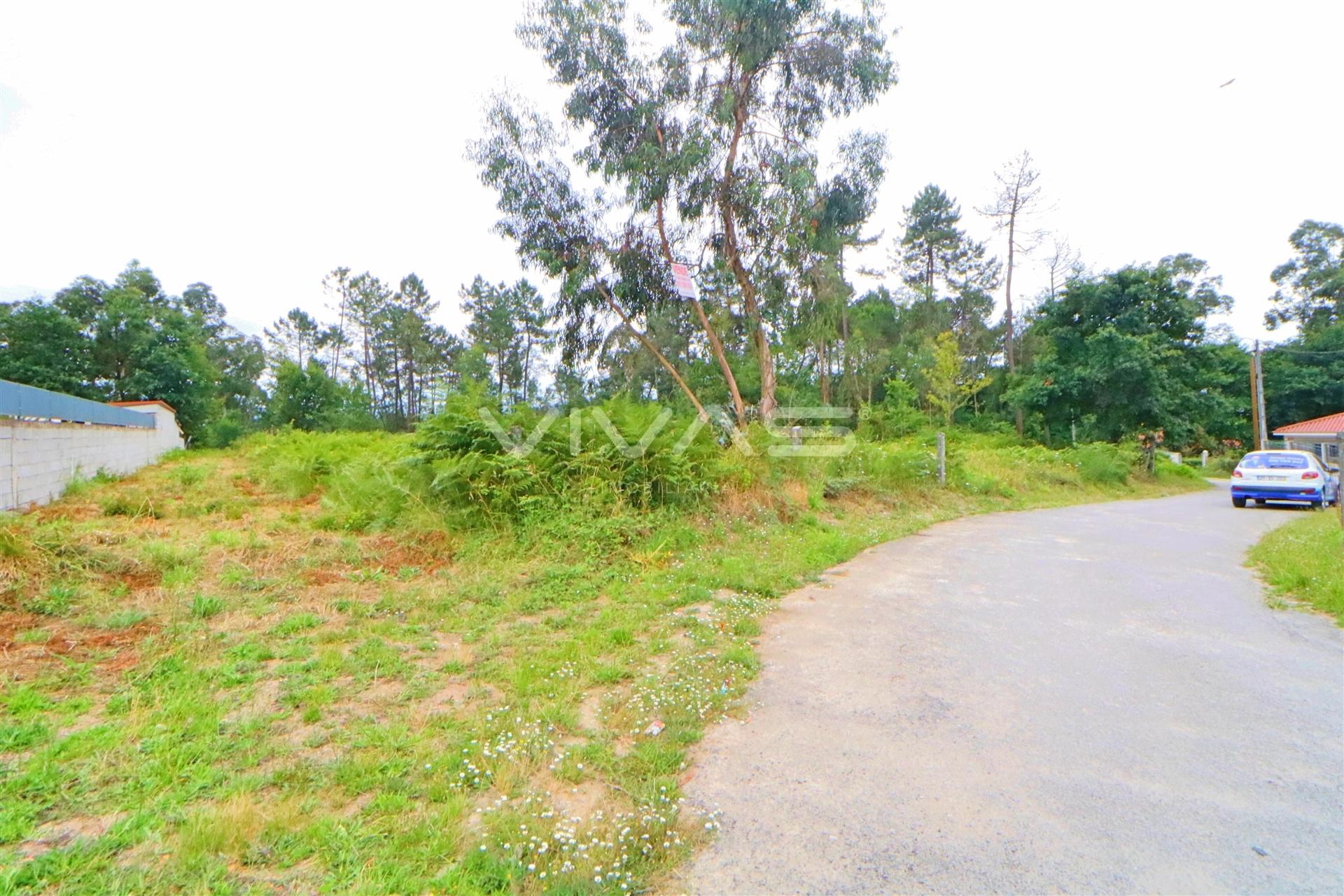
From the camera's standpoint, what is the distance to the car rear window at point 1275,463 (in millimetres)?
13203

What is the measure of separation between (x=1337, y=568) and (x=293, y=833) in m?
8.24

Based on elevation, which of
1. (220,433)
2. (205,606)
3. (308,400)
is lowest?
(205,606)

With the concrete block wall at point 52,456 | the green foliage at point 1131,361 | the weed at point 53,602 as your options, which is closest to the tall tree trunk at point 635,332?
the concrete block wall at point 52,456

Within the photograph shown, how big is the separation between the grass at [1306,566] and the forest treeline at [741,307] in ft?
26.6

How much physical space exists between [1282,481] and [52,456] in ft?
71.5

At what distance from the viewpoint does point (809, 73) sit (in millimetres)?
13859

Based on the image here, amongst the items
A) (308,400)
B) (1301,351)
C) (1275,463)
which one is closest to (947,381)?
(1275,463)

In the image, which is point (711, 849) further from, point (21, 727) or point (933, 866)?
point (21, 727)

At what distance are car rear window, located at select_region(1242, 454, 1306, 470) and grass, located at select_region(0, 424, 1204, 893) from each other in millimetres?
10994

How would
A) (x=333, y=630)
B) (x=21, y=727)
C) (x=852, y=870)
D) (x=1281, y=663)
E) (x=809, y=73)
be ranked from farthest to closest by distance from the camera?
(x=809, y=73) < (x=333, y=630) < (x=1281, y=663) < (x=21, y=727) < (x=852, y=870)

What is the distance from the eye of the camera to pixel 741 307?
15.9 metres

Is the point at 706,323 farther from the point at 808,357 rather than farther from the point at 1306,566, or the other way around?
the point at 808,357

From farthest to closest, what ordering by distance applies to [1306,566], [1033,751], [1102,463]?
[1102,463] < [1306,566] < [1033,751]

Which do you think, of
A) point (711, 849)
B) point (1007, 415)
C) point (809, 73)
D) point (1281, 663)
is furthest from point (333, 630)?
point (1007, 415)
